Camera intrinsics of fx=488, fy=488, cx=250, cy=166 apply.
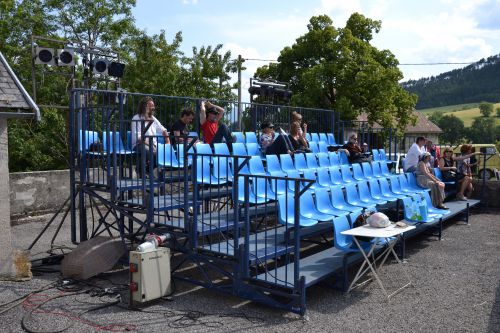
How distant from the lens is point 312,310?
5109mm

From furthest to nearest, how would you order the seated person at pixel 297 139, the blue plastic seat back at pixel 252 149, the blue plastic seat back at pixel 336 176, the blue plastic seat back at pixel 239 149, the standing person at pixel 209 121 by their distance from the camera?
1. the seated person at pixel 297 139
2. the blue plastic seat back at pixel 252 149
3. the standing person at pixel 209 121
4. the blue plastic seat back at pixel 336 176
5. the blue plastic seat back at pixel 239 149

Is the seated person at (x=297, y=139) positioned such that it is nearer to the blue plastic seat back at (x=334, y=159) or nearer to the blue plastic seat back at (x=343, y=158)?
the blue plastic seat back at (x=334, y=159)

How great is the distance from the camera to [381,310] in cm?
511

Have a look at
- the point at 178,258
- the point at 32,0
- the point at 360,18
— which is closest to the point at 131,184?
the point at 178,258

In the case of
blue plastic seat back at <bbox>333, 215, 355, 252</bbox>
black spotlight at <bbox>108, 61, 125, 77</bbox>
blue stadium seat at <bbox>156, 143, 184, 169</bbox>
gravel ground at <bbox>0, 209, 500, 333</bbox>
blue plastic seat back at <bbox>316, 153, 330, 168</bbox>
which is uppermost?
black spotlight at <bbox>108, 61, 125, 77</bbox>

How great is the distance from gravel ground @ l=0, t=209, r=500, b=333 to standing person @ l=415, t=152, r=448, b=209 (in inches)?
117

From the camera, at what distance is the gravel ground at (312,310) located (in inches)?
183

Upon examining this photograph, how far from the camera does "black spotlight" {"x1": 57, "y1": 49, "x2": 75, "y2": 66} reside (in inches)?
417

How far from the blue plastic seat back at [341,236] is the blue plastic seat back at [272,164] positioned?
234 cm

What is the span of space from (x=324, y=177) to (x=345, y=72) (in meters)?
16.5

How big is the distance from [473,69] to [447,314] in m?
111

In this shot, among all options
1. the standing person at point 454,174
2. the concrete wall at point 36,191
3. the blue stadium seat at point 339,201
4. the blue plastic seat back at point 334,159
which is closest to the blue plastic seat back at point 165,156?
the blue stadium seat at point 339,201

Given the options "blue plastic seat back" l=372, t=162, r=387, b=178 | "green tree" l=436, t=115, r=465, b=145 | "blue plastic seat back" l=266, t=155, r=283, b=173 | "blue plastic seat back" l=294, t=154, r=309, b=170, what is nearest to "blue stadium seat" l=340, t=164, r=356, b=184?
"blue plastic seat back" l=294, t=154, r=309, b=170

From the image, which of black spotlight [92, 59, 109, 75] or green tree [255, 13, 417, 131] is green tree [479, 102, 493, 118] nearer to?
green tree [255, 13, 417, 131]
